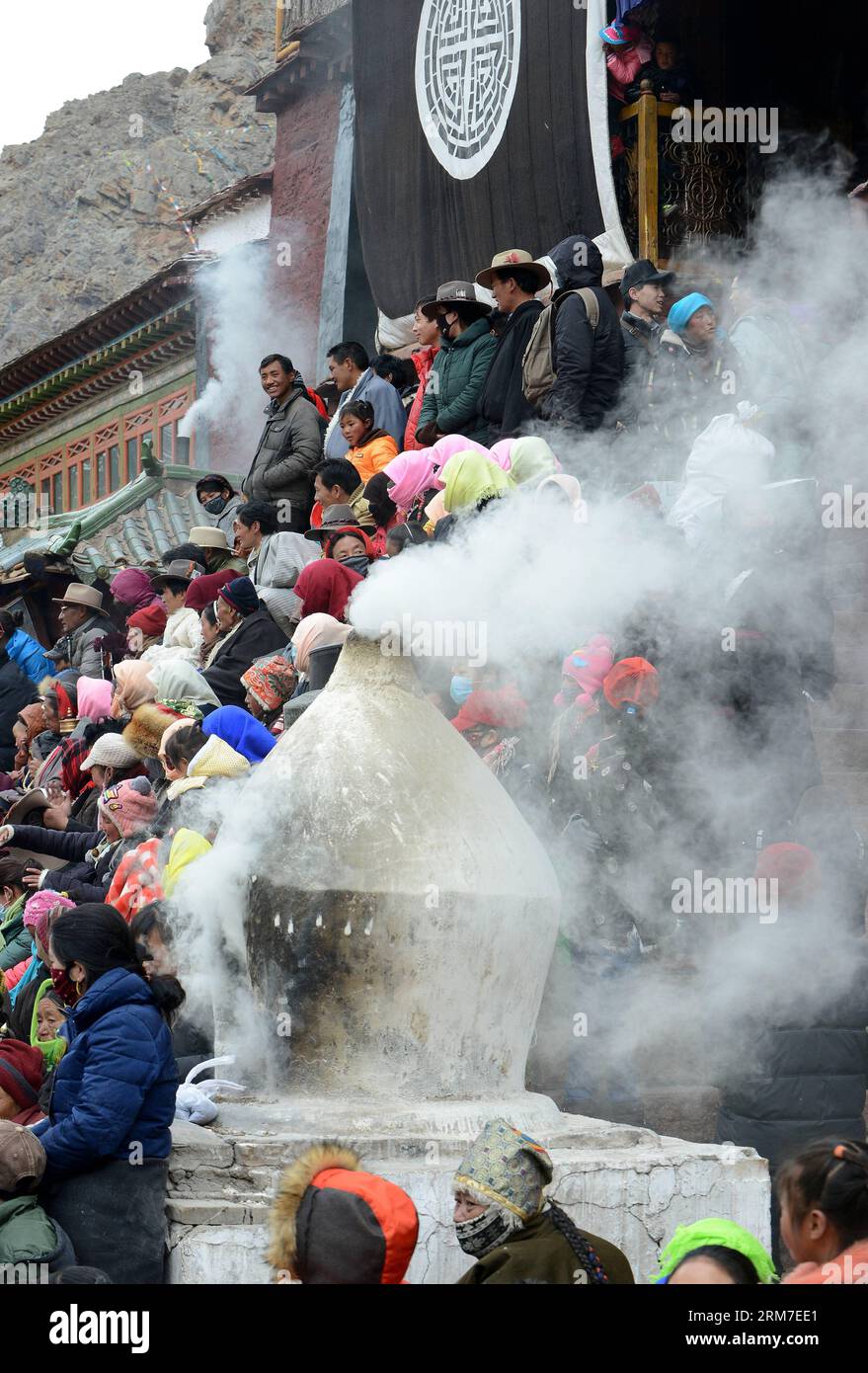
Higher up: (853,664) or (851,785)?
(853,664)

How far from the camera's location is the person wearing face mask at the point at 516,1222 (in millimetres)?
3691

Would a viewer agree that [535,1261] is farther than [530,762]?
No

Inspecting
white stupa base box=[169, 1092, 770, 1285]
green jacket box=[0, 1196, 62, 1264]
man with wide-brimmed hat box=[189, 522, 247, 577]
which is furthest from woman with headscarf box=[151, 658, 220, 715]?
A: green jacket box=[0, 1196, 62, 1264]

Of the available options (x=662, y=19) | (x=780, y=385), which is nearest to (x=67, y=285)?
(x=662, y=19)

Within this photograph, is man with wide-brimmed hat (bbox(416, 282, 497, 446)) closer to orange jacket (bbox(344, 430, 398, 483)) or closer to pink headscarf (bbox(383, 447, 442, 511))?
orange jacket (bbox(344, 430, 398, 483))

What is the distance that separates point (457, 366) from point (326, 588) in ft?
6.76

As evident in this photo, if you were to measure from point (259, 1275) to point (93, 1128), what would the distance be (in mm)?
588

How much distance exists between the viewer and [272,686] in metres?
8.01

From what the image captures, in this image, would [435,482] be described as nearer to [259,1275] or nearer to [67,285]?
[259,1275]

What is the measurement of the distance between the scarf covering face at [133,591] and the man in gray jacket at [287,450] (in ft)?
3.85

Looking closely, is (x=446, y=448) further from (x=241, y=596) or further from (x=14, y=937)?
(x=14, y=937)

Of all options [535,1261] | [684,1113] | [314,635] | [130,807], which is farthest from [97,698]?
Result: [535,1261]

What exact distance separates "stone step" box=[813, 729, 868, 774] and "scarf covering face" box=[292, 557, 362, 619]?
2302mm

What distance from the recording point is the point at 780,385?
777 centimetres
